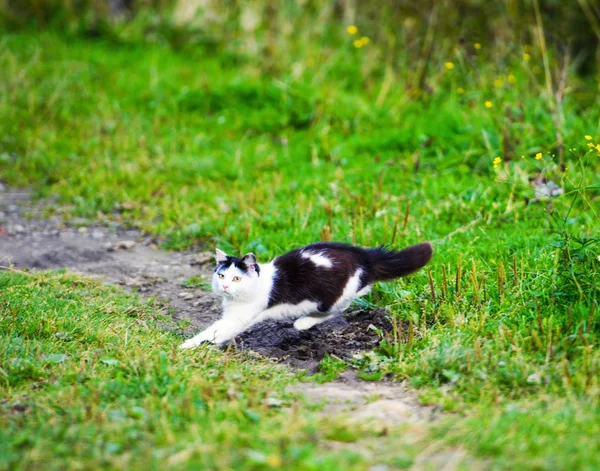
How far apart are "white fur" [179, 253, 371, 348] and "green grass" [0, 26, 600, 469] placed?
29 cm

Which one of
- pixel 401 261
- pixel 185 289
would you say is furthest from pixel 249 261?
pixel 185 289

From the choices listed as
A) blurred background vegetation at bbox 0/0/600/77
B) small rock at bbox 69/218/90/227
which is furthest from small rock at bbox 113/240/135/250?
blurred background vegetation at bbox 0/0/600/77

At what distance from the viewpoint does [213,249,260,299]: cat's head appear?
416 cm

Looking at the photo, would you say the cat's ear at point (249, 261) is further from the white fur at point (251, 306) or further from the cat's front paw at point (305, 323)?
the cat's front paw at point (305, 323)

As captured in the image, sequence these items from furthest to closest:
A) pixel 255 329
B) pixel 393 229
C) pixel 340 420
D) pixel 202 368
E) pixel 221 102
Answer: pixel 221 102, pixel 393 229, pixel 255 329, pixel 202 368, pixel 340 420

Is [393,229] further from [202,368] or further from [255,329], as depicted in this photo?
[202,368]

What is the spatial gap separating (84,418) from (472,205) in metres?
3.64

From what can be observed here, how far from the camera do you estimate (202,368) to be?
3648mm

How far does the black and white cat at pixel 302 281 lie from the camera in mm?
4188

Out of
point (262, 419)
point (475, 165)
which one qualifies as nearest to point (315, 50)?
point (475, 165)

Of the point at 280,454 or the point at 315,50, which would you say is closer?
the point at 280,454

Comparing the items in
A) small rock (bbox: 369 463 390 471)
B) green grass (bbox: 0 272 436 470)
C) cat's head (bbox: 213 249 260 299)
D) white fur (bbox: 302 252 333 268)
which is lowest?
green grass (bbox: 0 272 436 470)

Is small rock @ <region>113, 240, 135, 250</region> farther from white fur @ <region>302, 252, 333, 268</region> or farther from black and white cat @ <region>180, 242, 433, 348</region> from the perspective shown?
white fur @ <region>302, 252, 333, 268</region>

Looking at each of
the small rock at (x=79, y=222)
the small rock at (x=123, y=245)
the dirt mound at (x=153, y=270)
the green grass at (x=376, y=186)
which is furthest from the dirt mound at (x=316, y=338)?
the small rock at (x=79, y=222)
